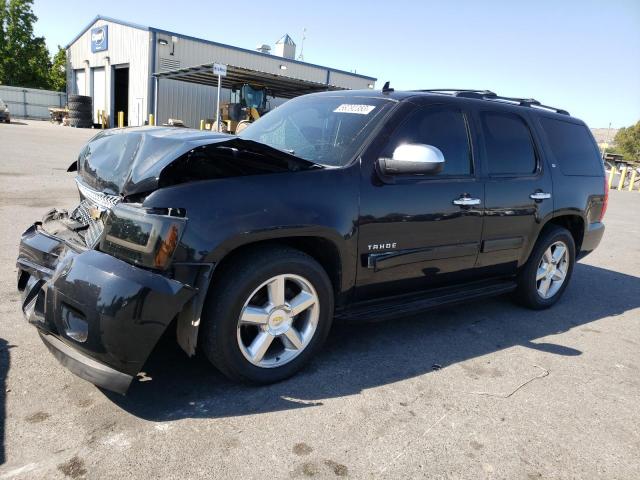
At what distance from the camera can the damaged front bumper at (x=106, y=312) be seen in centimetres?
231

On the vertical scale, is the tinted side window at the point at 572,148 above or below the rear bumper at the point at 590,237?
above

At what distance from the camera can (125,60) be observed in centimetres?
3003

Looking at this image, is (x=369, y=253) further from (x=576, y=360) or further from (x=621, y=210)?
(x=621, y=210)

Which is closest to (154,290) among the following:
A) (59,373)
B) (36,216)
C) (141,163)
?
(141,163)

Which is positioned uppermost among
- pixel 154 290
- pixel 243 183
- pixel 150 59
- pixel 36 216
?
pixel 150 59

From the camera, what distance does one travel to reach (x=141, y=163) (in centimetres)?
262

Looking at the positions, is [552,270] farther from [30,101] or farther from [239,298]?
[30,101]

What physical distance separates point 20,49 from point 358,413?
57127 millimetres

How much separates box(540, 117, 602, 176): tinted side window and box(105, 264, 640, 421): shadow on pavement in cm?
140

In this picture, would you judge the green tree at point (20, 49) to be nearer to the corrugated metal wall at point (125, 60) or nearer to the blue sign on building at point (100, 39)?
the corrugated metal wall at point (125, 60)

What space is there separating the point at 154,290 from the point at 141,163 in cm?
72

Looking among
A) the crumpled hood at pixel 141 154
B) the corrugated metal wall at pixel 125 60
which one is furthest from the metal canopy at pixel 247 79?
the crumpled hood at pixel 141 154

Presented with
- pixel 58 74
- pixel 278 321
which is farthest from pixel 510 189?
pixel 58 74

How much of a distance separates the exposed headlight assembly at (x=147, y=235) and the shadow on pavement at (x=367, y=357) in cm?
83
